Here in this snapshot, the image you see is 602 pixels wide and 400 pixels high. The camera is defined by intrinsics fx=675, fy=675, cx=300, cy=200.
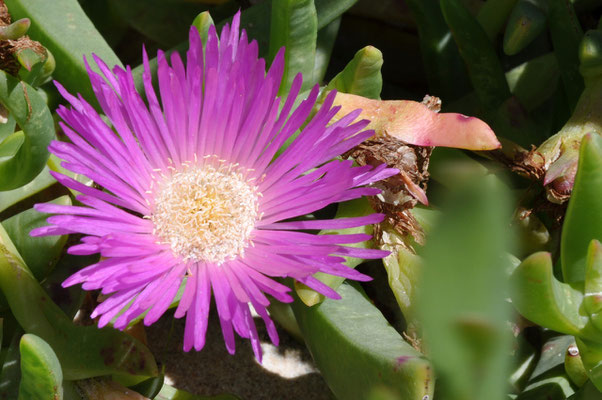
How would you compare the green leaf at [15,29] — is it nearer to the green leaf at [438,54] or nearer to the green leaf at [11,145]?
the green leaf at [11,145]

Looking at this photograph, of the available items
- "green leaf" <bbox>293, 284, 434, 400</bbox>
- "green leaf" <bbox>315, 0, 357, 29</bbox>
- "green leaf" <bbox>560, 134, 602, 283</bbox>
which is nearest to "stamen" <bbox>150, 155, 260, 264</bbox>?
"green leaf" <bbox>293, 284, 434, 400</bbox>

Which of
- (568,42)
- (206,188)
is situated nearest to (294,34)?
(206,188)

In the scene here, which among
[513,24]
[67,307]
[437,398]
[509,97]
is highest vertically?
[513,24]

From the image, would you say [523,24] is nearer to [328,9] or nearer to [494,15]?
[494,15]

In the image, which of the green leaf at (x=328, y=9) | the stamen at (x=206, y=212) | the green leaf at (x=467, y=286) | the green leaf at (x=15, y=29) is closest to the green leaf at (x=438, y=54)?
the green leaf at (x=328, y=9)

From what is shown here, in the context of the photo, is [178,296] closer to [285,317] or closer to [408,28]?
[285,317]

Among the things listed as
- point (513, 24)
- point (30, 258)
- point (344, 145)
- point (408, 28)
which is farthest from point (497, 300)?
point (408, 28)
